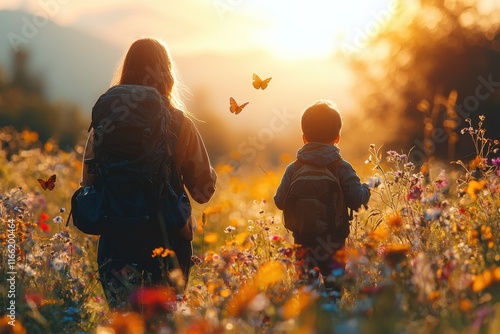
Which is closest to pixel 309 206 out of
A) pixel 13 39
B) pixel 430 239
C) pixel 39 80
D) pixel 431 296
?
pixel 430 239

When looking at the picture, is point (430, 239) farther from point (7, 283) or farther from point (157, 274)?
point (7, 283)

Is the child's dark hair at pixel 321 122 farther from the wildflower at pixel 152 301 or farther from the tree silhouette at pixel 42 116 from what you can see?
the tree silhouette at pixel 42 116

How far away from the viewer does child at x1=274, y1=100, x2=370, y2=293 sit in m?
5.16

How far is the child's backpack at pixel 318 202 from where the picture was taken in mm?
5141

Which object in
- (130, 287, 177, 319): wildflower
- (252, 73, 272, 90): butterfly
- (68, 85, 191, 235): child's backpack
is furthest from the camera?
(252, 73, 272, 90): butterfly

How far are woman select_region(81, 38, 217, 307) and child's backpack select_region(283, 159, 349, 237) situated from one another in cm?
63

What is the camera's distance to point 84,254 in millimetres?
6715

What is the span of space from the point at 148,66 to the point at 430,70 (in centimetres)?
1828

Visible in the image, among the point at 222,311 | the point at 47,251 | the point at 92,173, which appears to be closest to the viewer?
the point at 222,311

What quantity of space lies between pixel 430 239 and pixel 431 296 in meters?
1.34

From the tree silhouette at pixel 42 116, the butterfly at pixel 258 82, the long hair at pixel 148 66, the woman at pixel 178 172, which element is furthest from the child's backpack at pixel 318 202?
the tree silhouette at pixel 42 116

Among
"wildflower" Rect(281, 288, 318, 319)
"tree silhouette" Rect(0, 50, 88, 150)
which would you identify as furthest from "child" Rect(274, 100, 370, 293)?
"tree silhouette" Rect(0, 50, 88, 150)

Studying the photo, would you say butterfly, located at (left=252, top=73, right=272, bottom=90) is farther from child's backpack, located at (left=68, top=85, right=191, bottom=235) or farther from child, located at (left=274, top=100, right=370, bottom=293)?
child's backpack, located at (left=68, top=85, right=191, bottom=235)

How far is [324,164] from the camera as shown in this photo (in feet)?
17.0
